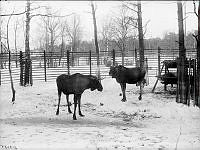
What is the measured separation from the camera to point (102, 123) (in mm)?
10234

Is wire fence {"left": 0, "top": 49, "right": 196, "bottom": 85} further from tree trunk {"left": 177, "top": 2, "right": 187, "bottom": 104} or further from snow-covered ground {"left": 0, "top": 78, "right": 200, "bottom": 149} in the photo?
tree trunk {"left": 177, "top": 2, "right": 187, "bottom": 104}

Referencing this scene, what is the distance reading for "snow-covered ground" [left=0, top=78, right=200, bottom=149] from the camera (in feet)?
25.3

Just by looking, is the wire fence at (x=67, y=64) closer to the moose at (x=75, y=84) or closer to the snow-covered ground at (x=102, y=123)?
the snow-covered ground at (x=102, y=123)

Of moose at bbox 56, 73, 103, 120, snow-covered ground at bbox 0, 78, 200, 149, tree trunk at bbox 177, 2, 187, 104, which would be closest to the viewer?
snow-covered ground at bbox 0, 78, 200, 149

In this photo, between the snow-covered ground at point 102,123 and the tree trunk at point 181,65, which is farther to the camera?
the tree trunk at point 181,65

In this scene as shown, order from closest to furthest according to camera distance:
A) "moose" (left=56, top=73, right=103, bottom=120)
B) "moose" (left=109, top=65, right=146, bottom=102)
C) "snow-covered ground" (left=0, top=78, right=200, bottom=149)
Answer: "snow-covered ground" (left=0, top=78, right=200, bottom=149) → "moose" (left=56, top=73, right=103, bottom=120) → "moose" (left=109, top=65, right=146, bottom=102)

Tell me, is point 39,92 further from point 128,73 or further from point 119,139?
point 119,139

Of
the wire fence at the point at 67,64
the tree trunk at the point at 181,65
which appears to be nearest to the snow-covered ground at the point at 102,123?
the tree trunk at the point at 181,65

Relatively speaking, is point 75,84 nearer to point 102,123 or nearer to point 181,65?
point 102,123

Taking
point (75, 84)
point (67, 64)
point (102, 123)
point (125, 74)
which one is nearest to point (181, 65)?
point (125, 74)

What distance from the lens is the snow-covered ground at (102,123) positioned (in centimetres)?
770

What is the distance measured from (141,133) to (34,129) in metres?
2.98

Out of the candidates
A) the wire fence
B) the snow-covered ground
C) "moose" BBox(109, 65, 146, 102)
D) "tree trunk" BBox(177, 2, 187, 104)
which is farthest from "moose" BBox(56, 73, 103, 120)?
the wire fence

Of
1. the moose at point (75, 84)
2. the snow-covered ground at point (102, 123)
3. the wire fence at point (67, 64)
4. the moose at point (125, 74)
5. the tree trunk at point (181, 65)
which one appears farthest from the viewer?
the wire fence at point (67, 64)
